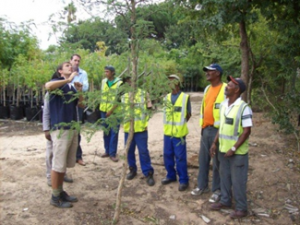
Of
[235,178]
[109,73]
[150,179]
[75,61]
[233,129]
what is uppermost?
[75,61]

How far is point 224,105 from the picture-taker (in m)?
3.74

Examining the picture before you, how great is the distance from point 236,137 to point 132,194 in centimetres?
176

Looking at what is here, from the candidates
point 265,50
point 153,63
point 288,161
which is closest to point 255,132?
point 265,50

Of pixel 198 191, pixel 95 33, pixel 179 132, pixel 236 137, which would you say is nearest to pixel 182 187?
pixel 198 191

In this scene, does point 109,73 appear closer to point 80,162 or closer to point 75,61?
point 75,61

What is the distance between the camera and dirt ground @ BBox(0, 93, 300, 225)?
12.1 ft

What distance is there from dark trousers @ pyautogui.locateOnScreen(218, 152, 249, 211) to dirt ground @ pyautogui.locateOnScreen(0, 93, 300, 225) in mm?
210

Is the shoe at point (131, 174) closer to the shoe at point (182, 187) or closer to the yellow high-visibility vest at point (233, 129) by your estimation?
the shoe at point (182, 187)

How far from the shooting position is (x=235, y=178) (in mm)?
3613

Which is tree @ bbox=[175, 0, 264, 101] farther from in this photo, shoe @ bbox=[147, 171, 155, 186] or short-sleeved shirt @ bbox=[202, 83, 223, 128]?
shoe @ bbox=[147, 171, 155, 186]

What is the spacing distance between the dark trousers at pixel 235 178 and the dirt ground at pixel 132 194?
210 mm

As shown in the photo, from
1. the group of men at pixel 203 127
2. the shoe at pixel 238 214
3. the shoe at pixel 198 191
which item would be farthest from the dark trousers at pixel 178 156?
the shoe at pixel 238 214

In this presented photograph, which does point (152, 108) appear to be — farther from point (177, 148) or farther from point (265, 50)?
point (265, 50)

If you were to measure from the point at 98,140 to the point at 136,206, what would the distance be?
3.64 metres
